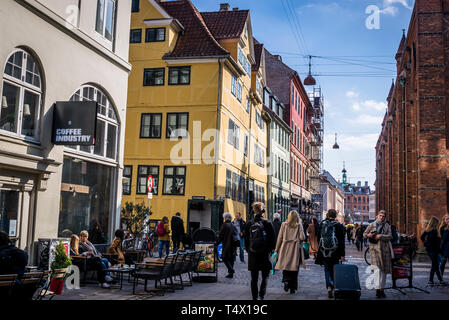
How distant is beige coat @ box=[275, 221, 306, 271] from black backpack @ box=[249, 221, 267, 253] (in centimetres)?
174

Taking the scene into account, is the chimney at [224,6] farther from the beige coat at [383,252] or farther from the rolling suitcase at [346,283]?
the rolling suitcase at [346,283]

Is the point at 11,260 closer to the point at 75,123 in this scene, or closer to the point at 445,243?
the point at 75,123

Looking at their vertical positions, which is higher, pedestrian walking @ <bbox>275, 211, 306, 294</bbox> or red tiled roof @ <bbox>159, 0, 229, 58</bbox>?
red tiled roof @ <bbox>159, 0, 229, 58</bbox>

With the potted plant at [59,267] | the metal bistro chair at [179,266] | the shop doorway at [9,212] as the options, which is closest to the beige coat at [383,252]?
the metal bistro chair at [179,266]

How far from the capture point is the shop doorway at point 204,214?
91.6 feet

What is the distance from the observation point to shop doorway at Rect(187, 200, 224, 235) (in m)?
27.9

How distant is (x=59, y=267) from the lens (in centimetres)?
1044

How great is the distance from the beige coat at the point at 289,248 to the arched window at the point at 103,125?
643 centimetres

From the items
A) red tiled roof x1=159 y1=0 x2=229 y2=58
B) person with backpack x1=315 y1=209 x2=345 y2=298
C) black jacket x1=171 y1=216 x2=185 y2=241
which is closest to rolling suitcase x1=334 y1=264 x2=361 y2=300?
person with backpack x1=315 y1=209 x2=345 y2=298

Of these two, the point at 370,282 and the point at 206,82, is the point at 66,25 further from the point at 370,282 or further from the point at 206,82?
the point at 206,82

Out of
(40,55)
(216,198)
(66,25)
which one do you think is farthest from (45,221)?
(216,198)

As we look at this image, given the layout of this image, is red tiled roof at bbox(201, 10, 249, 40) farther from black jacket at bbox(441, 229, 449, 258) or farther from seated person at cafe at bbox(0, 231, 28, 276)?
seated person at cafe at bbox(0, 231, 28, 276)

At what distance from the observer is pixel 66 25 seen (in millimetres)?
13328
